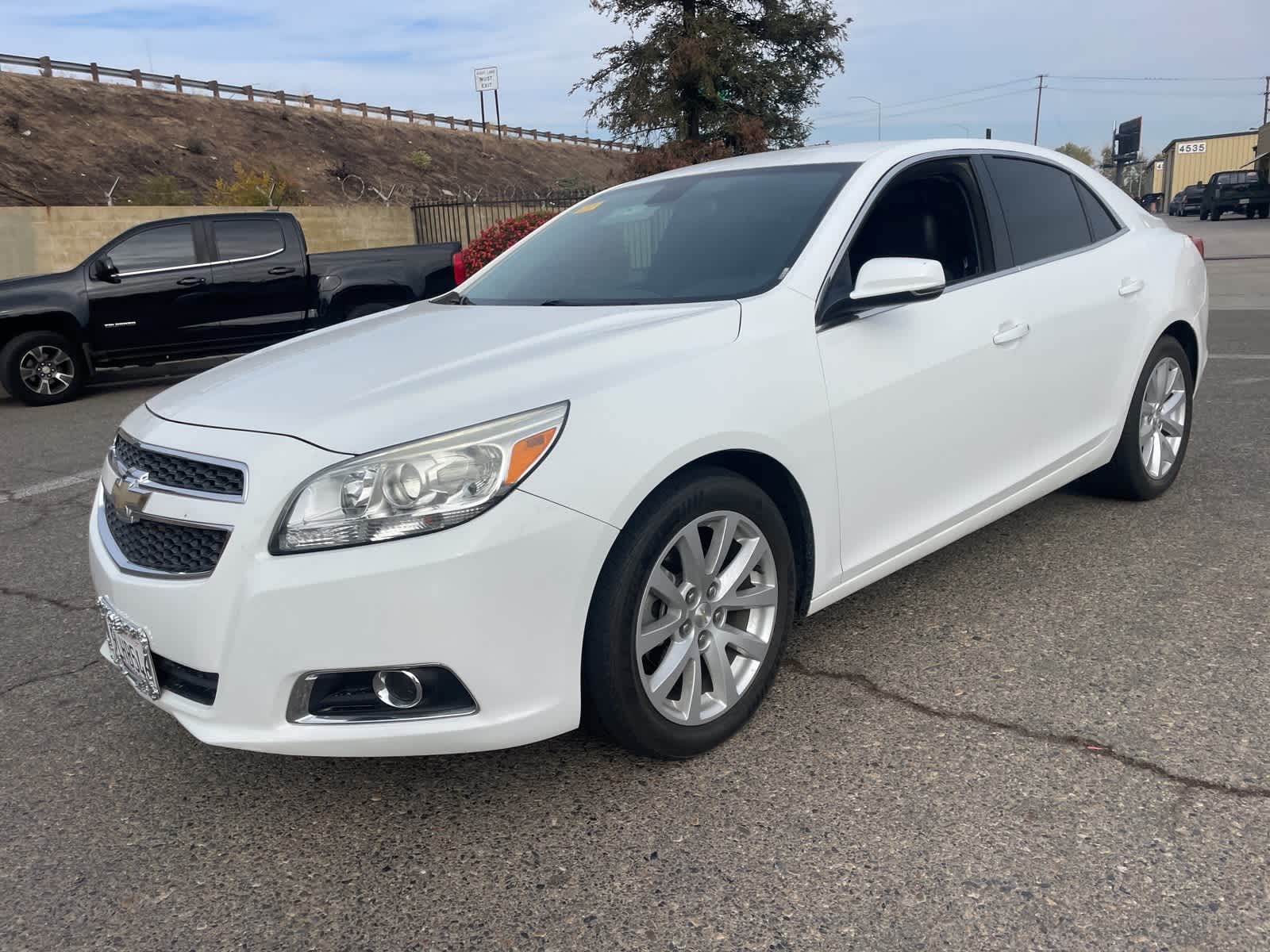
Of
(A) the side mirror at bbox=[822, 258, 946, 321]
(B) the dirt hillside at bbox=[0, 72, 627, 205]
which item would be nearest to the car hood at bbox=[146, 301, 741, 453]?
(A) the side mirror at bbox=[822, 258, 946, 321]

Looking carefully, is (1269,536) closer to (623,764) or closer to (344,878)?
(623,764)

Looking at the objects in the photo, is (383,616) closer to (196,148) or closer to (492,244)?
(492,244)

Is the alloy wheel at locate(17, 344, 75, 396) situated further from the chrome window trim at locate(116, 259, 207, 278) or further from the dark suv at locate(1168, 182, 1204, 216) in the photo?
the dark suv at locate(1168, 182, 1204, 216)

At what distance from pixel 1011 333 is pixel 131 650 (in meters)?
2.85

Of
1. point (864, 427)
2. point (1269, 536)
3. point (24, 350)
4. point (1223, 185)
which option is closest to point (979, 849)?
point (864, 427)

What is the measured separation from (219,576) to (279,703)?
31cm

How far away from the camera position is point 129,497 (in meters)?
2.61

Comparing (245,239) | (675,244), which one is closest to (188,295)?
(245,239)

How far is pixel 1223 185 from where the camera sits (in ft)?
139

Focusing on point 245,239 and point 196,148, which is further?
point 196,148

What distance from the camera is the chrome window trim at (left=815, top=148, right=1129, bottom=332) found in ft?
10.0

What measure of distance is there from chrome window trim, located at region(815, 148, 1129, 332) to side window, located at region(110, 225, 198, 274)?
29.2ft

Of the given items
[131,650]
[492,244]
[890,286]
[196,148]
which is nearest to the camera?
[131,650]

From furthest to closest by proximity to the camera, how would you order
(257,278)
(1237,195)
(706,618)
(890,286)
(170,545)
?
(1237,195), (257,278), (890,286), (706,618), (170,545)
